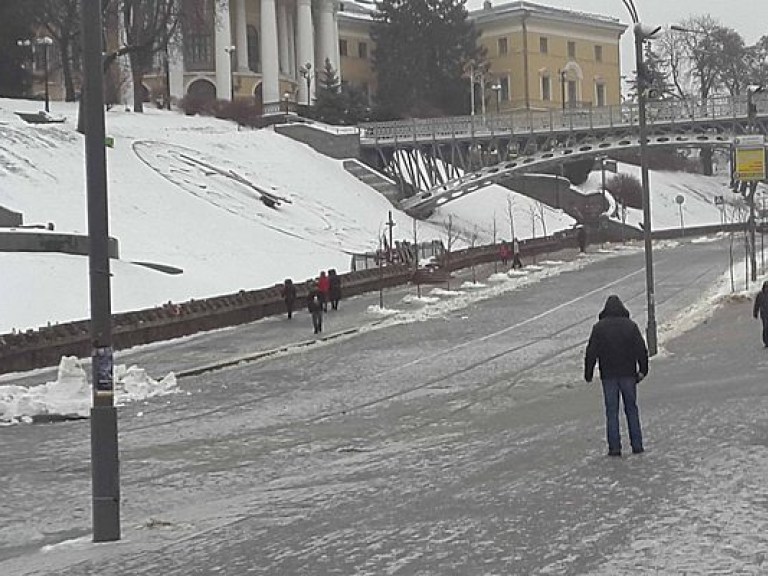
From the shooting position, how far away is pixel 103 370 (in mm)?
11156

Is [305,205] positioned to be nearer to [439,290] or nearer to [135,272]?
[439,290]

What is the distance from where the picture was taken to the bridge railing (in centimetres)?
7100

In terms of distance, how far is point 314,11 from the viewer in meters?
109

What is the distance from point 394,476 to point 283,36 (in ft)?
315

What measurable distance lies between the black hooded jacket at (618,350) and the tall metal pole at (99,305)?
5057mm

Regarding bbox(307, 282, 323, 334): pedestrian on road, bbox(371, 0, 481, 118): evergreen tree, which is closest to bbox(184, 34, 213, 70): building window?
bbox(371, 0, 481, 118): evergreen tree

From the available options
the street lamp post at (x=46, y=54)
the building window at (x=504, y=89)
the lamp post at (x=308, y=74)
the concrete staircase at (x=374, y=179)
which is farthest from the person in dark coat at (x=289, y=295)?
the building window at (x=504, y=89)

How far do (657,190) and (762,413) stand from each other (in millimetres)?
90037

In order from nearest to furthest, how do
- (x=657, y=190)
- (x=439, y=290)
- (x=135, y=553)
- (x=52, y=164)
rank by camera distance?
(x=135, y=553) < (x=439, y=290) < (x=52, y=164) < (x=657, y=190)

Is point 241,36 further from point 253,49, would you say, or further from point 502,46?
point 502,46

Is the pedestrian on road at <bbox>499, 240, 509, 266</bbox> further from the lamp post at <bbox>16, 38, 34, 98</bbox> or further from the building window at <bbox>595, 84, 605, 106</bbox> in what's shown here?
the building window at <bbox>595, 84, 605, 106</bbox>

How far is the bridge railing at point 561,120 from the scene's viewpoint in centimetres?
7100

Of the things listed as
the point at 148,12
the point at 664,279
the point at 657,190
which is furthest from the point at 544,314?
the point at 657,190

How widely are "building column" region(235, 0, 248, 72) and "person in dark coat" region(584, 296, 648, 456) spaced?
3616 inches
